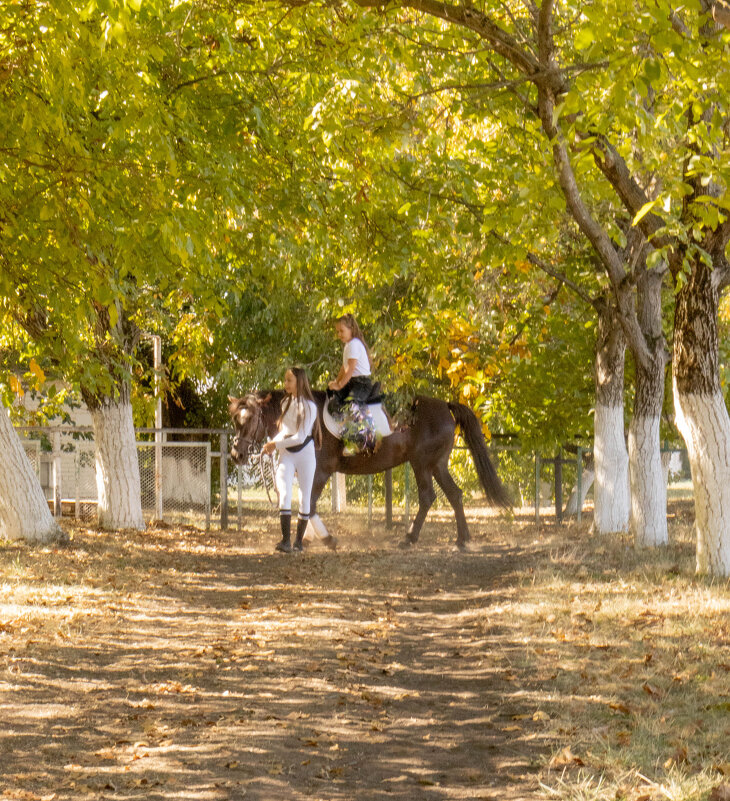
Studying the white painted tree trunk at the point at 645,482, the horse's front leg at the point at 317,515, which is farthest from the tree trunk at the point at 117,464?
the white painted tree trunk at the point at 645,482

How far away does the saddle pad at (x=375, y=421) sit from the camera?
15.3 metres

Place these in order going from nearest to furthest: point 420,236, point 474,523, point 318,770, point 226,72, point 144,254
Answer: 1. point 318,770
2. point 144,254
3. point 226,72
4. point 420,236
5. point 474,523

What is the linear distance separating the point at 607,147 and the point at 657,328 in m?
5.52

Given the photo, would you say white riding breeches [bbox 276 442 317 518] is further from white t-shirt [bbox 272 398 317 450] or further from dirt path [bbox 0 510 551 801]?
dirt path [bbox 0 510 551 801]

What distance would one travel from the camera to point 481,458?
54.9 ft

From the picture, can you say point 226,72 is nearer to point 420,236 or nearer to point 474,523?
point 420,236

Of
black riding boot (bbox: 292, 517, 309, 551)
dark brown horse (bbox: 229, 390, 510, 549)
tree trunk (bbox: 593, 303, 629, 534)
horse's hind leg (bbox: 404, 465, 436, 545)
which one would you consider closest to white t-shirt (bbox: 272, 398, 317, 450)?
dark brown horse (bbox: 229, 390, 510, 549)

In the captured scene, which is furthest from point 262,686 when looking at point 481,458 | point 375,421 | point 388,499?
point 388,499

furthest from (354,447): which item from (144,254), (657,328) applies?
(144,254)

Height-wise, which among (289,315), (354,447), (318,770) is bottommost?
(318,770)

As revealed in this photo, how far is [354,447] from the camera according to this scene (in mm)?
15438

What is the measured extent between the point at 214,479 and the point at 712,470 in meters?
16.9

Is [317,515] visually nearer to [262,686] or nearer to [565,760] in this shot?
[262,686]

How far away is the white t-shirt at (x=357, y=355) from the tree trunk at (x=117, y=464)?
465 cm
